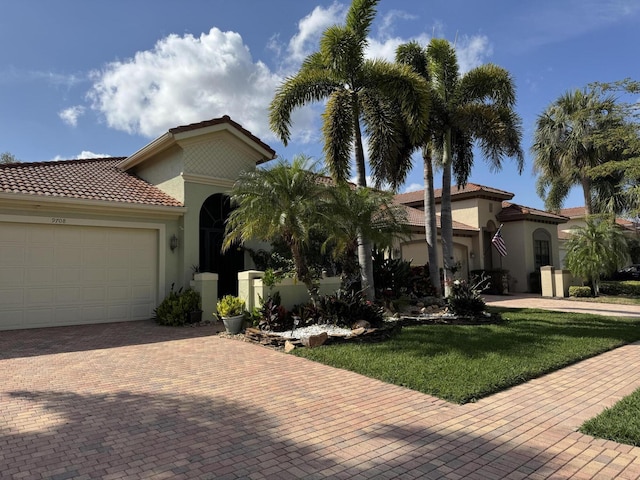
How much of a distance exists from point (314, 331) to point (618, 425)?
6255 millimetres

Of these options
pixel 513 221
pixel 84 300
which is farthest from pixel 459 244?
pixel 84 300

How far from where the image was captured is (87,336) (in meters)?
10.6

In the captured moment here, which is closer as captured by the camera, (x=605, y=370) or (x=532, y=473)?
(x=532, y=473)

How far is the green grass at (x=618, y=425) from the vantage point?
460cm

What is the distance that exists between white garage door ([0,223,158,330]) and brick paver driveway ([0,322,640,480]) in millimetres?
4106

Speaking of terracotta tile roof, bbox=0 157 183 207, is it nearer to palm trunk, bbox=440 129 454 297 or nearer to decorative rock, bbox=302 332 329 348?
decorative rock, bbox=302 332 329 348

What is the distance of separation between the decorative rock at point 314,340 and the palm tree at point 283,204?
172 cm

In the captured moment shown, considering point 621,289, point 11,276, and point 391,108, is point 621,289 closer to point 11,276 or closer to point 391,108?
point 391,108

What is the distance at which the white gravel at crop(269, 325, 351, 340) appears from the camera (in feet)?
31.6

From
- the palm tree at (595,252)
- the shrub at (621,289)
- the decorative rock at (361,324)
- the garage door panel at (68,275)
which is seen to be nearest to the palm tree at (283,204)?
the decorative rock at (361,324)

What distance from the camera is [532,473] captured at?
12.7ft

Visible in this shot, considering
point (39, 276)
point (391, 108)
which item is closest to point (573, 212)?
point (391, 108)

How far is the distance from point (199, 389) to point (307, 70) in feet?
32.8

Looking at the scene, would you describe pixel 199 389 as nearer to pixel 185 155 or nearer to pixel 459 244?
pixel 185 155
